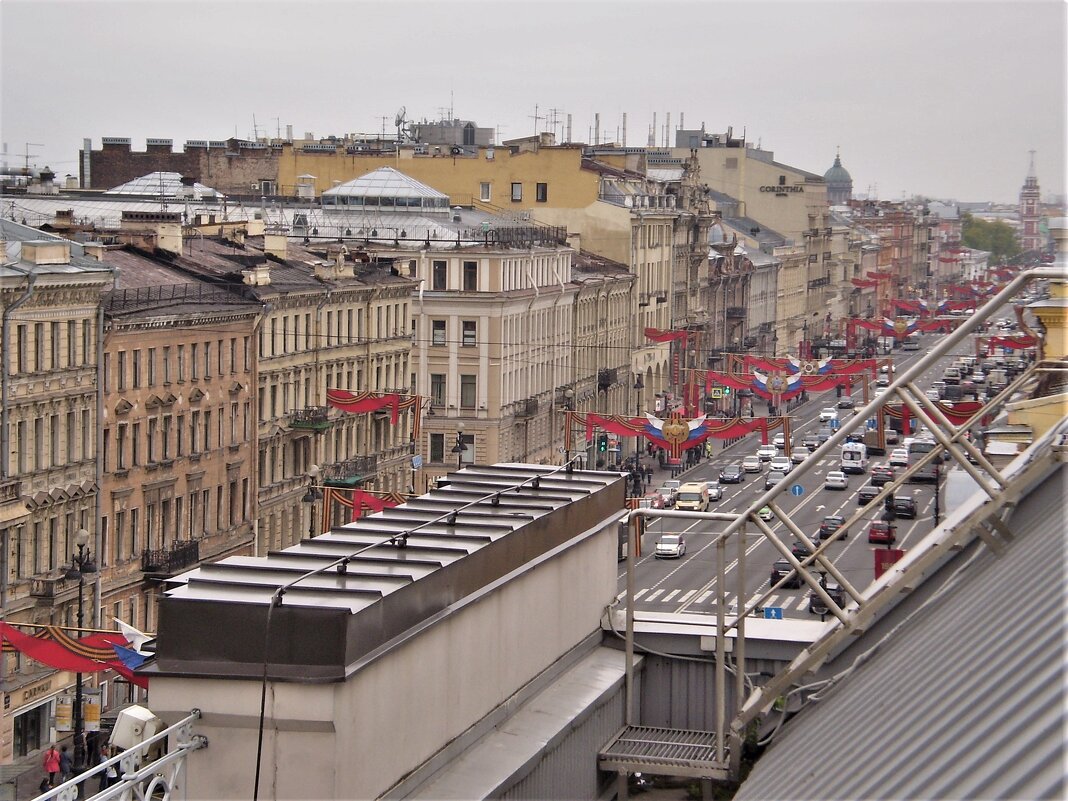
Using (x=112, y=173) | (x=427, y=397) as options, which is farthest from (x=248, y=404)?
(x=112, y=173)

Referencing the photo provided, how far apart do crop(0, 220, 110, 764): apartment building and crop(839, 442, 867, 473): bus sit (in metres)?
47.7

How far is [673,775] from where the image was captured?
14016 mm

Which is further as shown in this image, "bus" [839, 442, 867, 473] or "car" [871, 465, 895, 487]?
"bus" [839, 442, 867, 473]

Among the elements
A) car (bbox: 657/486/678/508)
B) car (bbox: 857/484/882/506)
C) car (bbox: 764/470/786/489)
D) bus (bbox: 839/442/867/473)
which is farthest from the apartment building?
bus (bbox: 839/442/867/473)

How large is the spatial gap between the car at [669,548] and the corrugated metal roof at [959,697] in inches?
2082

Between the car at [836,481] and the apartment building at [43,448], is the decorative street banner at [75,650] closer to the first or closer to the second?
the apartment building at [43,448]

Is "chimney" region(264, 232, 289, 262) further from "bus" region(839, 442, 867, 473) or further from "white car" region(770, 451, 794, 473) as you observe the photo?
"bus" region(839, 442, 867, 473)

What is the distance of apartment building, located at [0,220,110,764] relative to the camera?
4134 cm

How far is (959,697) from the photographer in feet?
28.1

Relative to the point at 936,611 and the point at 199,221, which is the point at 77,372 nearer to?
the point at 199,221

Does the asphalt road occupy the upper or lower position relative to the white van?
lower

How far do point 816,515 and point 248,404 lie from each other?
23.0 m

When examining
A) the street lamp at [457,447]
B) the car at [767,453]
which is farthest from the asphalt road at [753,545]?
the street lamp at [457,447]

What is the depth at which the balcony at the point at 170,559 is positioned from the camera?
48.1m
